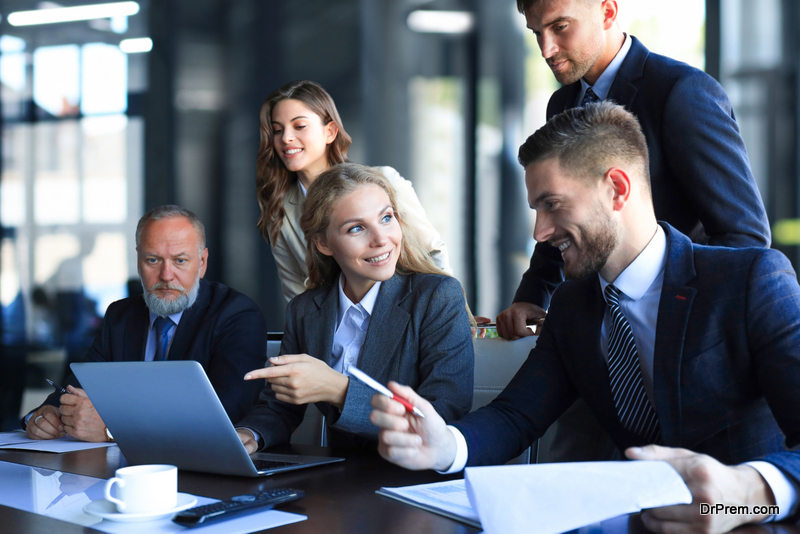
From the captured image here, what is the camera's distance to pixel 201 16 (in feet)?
16.0

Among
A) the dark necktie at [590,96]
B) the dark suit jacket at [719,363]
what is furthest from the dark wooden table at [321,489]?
the dark necktie at [590,96]

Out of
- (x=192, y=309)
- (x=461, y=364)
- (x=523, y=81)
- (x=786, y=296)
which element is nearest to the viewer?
(x=786, y=296)

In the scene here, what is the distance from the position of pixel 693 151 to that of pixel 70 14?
486 centimetres

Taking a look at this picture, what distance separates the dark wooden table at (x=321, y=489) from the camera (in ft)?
3.29

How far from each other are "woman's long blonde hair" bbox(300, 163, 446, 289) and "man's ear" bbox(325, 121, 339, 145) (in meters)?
0.86

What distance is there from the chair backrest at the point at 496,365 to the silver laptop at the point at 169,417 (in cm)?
53

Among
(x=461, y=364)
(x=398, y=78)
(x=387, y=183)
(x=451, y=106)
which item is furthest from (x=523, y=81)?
(x=461, y=364)

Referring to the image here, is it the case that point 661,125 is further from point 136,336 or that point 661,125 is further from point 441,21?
point 441,21

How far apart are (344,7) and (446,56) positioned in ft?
2.27

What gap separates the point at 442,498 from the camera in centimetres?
111

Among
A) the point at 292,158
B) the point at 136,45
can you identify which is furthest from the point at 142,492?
the point at 136,45

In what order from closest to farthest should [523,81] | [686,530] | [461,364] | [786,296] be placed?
[686,530] → [786,296] → [461,364] → [523,81]

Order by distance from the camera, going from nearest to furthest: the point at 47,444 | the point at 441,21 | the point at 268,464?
the point at 268,464
the point at 47,444
the point at 441,21

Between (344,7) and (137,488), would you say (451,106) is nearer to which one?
(344,7)
